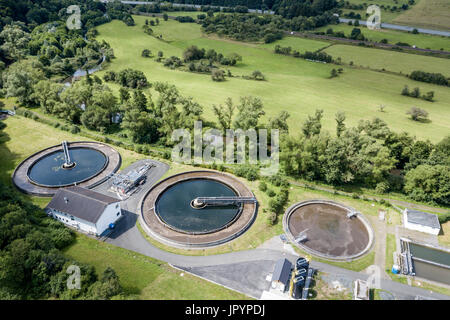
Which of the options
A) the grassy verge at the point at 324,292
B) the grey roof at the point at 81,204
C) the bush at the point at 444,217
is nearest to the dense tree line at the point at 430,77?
the bush at the point at 444,217

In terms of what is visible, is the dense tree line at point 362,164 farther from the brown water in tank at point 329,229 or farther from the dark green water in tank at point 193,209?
the dark green water in tank at point 193,209

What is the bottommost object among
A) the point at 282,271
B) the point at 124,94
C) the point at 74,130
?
the point at 282,271

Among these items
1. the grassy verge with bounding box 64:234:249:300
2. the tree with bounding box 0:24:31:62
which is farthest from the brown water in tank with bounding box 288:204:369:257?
the tree with bounding box 0:24:31:62

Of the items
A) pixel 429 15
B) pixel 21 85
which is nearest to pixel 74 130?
pixel 21 85

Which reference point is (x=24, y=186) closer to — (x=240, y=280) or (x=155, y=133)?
(x=155, y=133)

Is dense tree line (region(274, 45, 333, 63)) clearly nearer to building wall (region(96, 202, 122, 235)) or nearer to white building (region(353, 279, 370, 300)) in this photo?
white building (region(353, 279, 370, 300))

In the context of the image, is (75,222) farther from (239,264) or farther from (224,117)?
(224,117)
